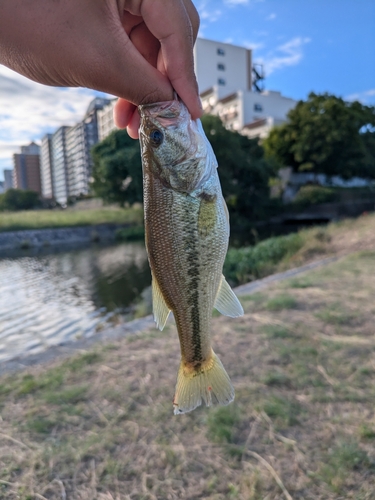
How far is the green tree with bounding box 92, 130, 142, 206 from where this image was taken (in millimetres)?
29578

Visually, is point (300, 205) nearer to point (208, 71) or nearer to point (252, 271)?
point (252, 271)

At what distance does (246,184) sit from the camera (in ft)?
108

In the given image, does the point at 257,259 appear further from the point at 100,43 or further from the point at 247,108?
the point at 247,108

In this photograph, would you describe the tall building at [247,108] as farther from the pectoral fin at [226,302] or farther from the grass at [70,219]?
the pectoral fin at [226,302]

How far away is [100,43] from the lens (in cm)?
142

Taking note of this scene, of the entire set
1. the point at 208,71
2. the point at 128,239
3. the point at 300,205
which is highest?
the point at 208,71

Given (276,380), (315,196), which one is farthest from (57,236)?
(276,380)

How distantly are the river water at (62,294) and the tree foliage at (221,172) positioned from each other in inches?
411

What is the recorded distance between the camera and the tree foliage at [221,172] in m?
29.9

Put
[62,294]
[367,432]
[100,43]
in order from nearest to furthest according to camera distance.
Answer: [100,43], [367,432], [62,294]

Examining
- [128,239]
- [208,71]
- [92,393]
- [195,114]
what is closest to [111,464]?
[92,393]

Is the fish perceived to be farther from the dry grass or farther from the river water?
the river water

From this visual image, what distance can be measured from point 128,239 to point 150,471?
24.9 m

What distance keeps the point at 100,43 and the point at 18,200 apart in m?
45.1
